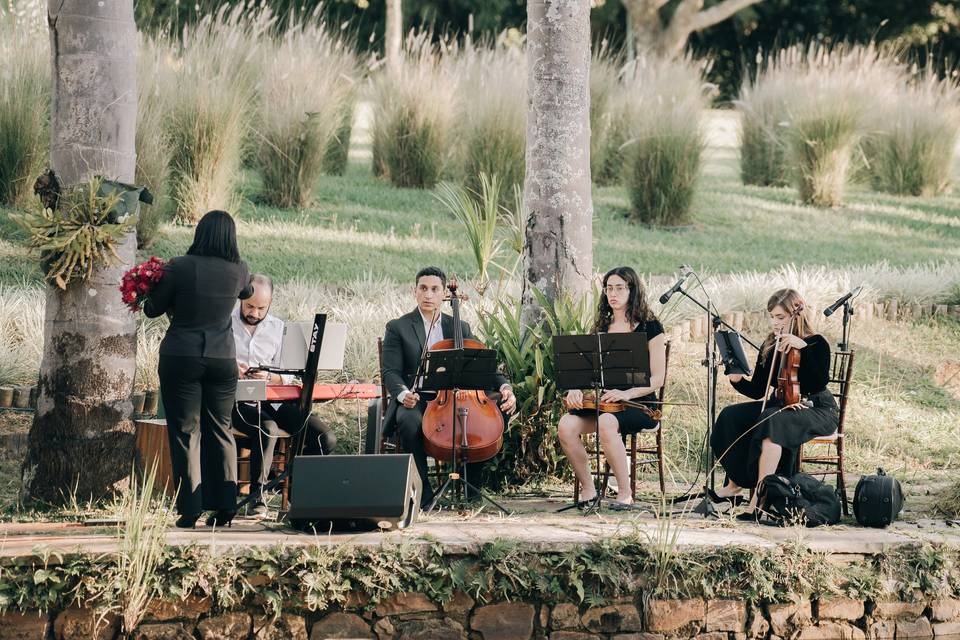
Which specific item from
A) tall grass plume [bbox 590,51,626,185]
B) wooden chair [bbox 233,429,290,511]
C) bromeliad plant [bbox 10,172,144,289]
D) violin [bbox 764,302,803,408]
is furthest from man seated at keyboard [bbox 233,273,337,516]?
tall grass plume [bbox 590,51,626,185]

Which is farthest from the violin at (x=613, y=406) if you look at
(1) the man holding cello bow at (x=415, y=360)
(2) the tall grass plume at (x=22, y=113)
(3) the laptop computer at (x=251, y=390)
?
(2) the tall grass plume at (x=22, y=113)

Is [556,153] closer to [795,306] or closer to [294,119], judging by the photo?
[795,306]

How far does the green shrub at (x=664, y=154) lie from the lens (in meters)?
12.6

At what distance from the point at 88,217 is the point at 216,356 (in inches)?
38.5

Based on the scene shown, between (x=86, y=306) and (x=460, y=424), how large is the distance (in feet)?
6.26

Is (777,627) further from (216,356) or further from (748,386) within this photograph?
(216,356)

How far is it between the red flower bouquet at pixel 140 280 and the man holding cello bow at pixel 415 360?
1478mm

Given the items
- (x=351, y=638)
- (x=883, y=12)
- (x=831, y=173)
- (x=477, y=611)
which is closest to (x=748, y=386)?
(x=477, y=611)

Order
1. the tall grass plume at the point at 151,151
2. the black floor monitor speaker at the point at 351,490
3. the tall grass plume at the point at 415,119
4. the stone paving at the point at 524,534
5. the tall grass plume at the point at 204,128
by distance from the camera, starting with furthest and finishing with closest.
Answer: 1. the tall grass plume at the point at 415,119
2. the tall grass plume at the point at 204,128
3. the tall grass plume at the point at 151,151
4. the black floor monitor speaker at the point at 351,490
5. the stone paving at the point at 524,534

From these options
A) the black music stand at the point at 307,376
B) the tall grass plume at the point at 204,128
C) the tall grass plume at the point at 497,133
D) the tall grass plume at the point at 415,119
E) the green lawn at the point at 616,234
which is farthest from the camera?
the tall grass plume at the point at 415,119

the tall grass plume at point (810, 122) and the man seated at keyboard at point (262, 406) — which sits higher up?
the tall grass plume at point (810, 122)

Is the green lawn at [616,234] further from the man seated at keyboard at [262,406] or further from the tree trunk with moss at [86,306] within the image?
the tree trunk with moss at [86,306]

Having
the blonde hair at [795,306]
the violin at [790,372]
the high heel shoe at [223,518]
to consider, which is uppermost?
the blonde hair at [795,306]

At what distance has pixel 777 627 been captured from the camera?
546 centimetres
